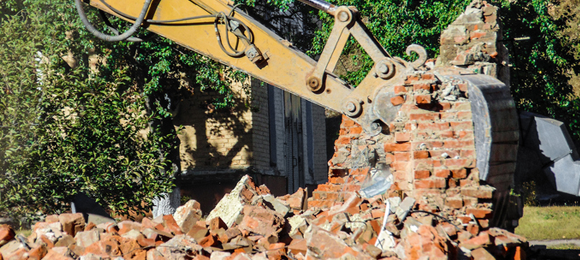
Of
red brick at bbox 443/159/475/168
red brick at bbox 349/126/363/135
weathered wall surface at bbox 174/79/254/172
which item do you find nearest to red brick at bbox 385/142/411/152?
red brick at bbox 443/159/475/168

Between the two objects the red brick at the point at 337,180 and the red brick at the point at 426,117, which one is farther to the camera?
the red brick at the point at 337,180

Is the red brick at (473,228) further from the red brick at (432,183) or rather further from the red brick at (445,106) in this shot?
the red brick at (445,106)

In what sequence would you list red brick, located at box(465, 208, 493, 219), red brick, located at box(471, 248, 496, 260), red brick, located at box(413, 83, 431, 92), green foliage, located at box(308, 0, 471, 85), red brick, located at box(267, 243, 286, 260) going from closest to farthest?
red brick, located at box(471, 248, 496, 260) < red brick, located at box(267, 243, 286, 260) < red brick, located at box(465, 208, 493, 219) < red brick, located at box(413, 83, 431, 92) < green foliage, located at box(308, 0, 471, 85)

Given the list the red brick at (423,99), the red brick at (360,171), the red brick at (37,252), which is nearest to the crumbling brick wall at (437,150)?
the red brick at (423,99)

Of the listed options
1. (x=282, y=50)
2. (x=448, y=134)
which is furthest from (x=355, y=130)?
(x=448, y=134)

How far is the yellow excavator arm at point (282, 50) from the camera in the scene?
5.21 m

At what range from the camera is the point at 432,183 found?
468cm

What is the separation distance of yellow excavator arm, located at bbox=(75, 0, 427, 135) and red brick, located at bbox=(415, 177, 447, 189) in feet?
2.29

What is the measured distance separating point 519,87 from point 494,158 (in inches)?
353

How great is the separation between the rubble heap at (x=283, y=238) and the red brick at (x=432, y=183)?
0.16 metres

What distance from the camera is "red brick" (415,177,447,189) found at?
4656 mm

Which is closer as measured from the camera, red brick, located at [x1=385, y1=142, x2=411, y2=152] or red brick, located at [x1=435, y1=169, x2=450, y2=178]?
red brick, located at [x1=435, y1=169, x2=450, y2=178]

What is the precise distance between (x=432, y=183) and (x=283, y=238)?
129 cm

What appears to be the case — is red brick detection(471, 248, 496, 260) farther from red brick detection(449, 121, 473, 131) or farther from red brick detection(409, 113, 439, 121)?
red brick detection(409, 113, 439, 121)
